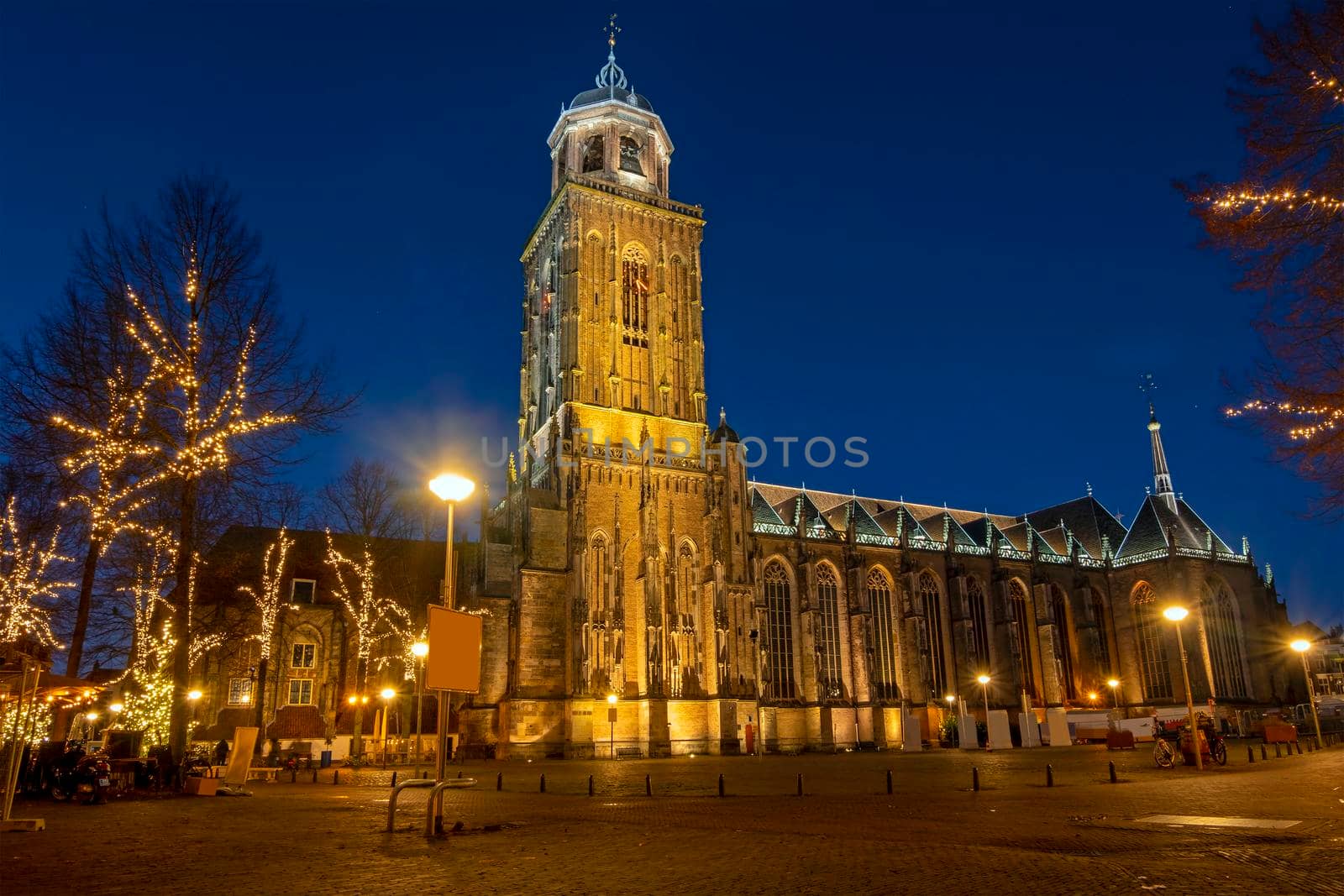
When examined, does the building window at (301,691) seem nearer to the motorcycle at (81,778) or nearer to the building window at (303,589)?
the building window at (303,589)

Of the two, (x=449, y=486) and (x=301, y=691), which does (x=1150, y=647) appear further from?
(x=449, y=486)

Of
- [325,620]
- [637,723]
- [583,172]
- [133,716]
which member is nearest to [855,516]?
[637,723]

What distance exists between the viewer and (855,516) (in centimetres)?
5972

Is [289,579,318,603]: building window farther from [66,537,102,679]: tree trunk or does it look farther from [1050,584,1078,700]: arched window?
[1050,584,1078,700]: arched window

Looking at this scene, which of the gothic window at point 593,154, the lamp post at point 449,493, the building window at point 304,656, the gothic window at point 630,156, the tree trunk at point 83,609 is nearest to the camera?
the lamp post at point 449,493

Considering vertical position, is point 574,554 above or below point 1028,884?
above

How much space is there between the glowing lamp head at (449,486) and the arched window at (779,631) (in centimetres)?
3951

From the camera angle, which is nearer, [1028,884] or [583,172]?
[1028,884]

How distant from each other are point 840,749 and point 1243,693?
1265 inches

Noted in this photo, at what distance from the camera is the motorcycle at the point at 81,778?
17.3 metres

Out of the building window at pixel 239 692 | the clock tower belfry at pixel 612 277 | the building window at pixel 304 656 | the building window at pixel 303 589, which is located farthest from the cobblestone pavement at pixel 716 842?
the clock tower belfry at pixel 612 277

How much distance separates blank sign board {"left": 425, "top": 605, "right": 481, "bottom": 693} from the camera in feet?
37.7

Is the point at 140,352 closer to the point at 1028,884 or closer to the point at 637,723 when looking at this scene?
the point at 1028,884

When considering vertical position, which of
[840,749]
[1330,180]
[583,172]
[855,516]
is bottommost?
[840,749]
